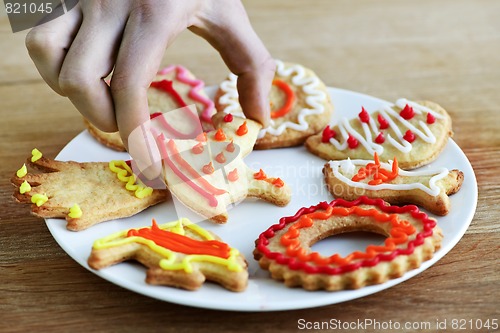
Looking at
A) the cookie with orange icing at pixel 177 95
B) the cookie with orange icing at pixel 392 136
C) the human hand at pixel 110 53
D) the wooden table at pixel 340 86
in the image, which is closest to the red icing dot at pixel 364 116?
the cookie with orange icing at pixel 392 136

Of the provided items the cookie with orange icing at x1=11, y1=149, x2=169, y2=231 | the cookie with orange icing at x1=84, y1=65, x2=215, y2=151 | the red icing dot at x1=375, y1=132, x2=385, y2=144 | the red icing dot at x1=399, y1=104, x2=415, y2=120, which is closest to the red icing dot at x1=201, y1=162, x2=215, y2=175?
the cookie with orange icing at x1=11, y1=149, x2=169, y2=231

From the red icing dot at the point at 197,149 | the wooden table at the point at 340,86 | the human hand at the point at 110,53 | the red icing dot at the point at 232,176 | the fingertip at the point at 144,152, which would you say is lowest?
the wooden table at the point at 340,86

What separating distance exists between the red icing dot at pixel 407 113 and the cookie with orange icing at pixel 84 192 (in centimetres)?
78

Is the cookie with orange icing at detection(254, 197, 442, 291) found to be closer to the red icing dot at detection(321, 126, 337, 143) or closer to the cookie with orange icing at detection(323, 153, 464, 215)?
the cookie with orange icing at detection(323, 153, 464, 215)

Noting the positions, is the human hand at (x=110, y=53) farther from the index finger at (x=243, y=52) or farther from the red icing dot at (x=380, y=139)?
the red icing dot at (x=380, y=139)

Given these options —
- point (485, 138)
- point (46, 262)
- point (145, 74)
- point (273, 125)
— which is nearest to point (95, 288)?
point (46, 262)

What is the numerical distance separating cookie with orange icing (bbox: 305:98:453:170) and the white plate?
4cm

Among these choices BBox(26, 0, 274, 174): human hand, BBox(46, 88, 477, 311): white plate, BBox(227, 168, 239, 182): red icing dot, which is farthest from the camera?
BBox(227, 168, 239, 182): red icing dot

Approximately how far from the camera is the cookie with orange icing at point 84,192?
70.4 inches

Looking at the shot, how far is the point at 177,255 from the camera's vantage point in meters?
1.61

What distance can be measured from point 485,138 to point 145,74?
4.10ft

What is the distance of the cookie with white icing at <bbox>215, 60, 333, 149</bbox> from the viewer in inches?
86.5

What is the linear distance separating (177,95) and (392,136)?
74 centimetres

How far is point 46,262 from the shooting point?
5.95ft
